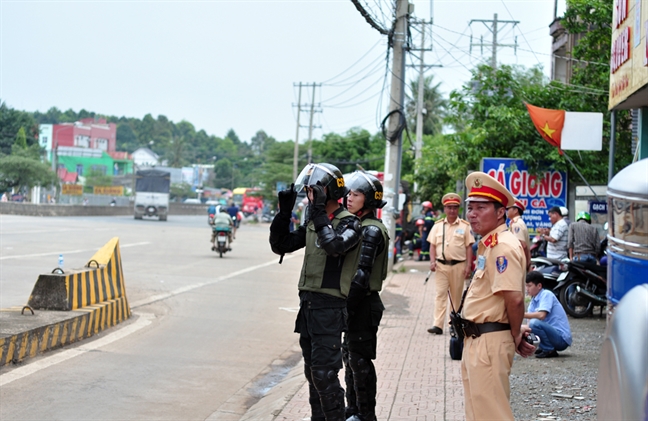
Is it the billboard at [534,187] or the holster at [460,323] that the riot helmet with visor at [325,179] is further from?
the billboard at [534,187]

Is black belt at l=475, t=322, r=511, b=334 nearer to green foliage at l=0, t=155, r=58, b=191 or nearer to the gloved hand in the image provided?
the gloved hand

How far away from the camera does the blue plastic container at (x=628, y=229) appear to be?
398 cm

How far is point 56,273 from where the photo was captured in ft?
31.6

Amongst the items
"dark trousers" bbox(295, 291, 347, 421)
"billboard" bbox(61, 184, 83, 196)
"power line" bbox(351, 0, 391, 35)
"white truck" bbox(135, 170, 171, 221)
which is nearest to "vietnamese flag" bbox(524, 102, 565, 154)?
"power line" bbox(351, 0, 391, 35)

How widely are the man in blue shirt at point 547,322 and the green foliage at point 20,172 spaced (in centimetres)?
3484

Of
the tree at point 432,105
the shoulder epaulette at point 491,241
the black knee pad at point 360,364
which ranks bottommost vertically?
the black knee pad at point 360,364

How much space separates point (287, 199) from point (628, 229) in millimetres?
2084

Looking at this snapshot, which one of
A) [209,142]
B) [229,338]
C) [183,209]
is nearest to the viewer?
[229,338]

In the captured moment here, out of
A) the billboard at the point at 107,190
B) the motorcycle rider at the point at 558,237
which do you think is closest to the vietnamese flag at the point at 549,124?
the motorcycle rider at the point at 558,237

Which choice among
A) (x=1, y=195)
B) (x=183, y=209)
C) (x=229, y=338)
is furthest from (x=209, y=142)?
(x=229, y=338)

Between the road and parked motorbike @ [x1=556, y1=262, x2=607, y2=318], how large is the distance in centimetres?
421

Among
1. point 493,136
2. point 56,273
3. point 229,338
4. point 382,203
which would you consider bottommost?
point 229,338

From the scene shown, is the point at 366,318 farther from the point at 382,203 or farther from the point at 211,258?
the point at 211,258

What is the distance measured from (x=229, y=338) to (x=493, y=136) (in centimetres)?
993
